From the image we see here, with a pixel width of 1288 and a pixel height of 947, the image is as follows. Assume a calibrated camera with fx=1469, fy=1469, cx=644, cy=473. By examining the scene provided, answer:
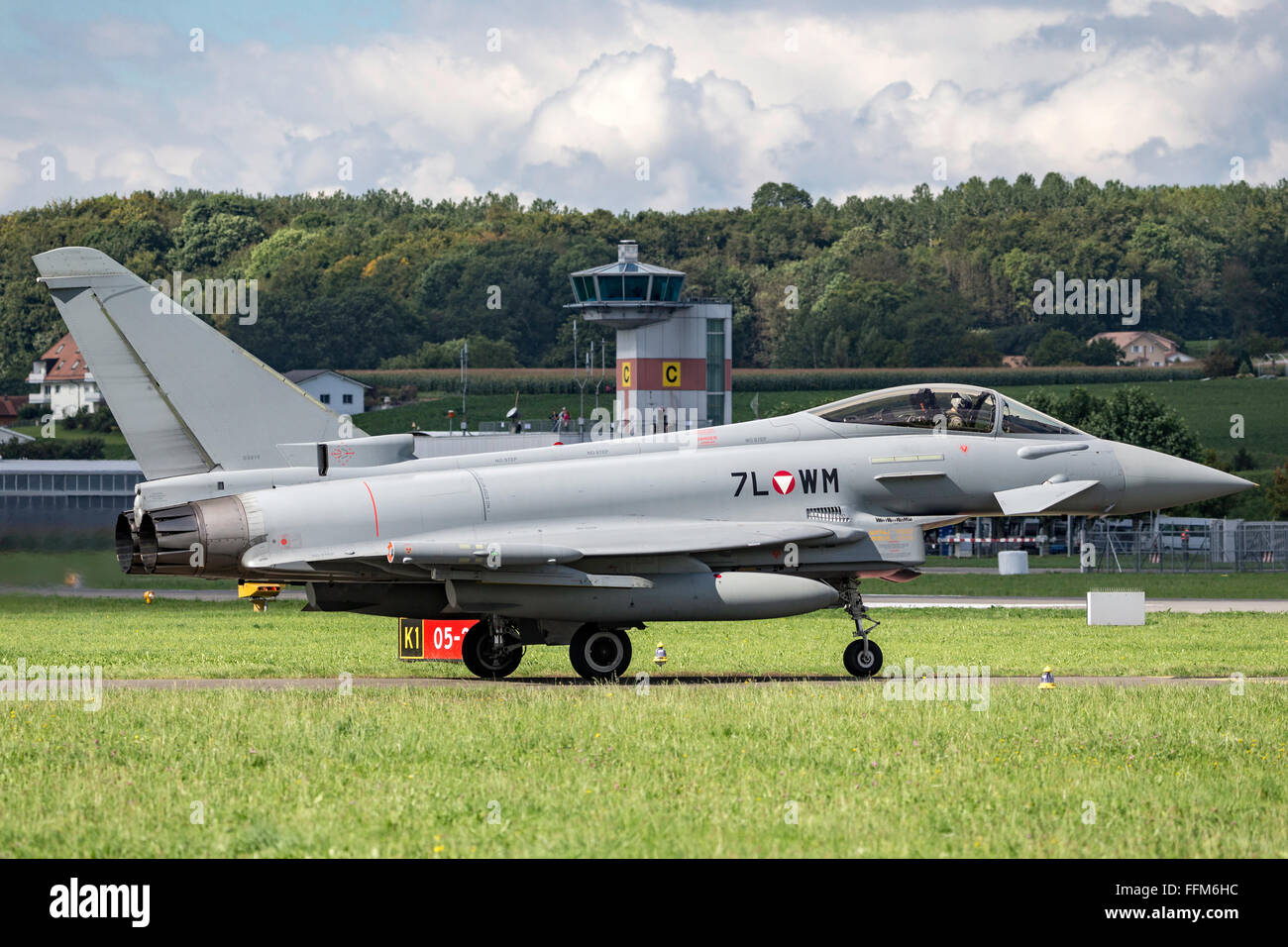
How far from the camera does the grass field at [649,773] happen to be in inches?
379

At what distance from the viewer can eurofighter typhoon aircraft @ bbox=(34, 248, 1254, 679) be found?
18.1 m

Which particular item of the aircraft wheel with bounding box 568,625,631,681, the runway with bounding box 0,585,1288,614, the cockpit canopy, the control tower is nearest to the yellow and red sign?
the aircraft wheel with bounding box 568,625,631,681

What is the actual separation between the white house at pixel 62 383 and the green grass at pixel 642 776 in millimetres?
127145

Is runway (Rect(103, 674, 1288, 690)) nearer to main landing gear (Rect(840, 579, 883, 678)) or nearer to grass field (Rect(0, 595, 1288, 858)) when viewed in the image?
main landing gear (Rect(840, 579, 883, 678))

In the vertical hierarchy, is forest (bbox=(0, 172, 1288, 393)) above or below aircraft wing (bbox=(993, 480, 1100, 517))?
above

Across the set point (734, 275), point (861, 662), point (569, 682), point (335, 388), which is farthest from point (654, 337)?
point (734, 275)

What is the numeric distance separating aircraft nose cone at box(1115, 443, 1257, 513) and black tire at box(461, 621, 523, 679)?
8.85 meters

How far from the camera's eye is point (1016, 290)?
149625mm

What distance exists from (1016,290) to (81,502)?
3917 inches

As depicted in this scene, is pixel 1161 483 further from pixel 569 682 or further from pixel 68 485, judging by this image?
pixel 68 485

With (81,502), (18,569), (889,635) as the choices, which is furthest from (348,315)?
(889,635)

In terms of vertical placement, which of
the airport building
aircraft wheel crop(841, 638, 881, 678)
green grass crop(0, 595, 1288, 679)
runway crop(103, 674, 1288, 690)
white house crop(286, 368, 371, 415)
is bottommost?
green grass crop(0, 595, 1288, 679)

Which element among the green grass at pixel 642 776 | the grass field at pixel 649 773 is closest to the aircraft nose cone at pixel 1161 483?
the grass field at pixel 649 773
